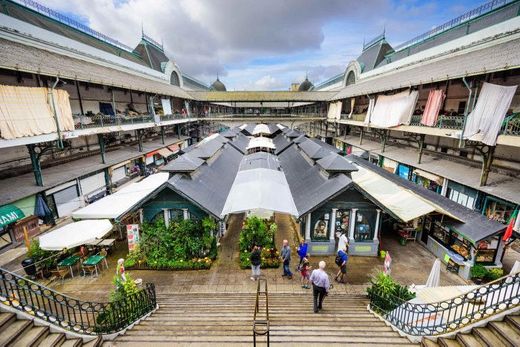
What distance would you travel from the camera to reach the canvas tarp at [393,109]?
1977 cm

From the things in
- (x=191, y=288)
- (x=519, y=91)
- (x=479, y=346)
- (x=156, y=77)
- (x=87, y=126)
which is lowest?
(x=191, y=288)

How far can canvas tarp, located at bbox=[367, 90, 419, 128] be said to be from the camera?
778 inches

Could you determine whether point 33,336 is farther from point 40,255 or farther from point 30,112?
point 30,112

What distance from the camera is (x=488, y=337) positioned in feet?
15.9

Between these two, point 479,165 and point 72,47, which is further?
point 72,47

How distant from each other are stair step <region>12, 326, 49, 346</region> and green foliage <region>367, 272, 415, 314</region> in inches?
351

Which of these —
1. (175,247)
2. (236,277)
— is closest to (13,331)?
(175,247)

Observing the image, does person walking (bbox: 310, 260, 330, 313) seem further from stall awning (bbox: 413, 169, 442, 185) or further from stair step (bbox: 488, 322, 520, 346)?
stall awning (bbox: 413, 169, 442, 185)

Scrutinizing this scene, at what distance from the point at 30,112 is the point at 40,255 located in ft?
25.2

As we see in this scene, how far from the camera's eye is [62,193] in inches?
613

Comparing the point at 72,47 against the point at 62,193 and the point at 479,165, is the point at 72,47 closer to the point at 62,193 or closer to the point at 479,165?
the point at 62,193

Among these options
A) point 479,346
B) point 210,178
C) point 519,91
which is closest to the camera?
point 479,346

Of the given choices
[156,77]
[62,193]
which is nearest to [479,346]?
[62,193]

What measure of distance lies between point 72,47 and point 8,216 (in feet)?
63.9
